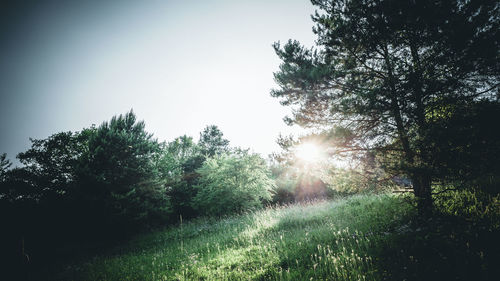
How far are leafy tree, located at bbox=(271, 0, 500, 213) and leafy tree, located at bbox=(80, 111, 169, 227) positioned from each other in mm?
12670

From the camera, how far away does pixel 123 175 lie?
42.7ft

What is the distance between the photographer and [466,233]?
3680 millimetres

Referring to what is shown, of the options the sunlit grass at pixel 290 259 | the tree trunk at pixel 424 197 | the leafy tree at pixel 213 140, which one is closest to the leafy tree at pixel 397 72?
the tree trunk at pixel 424 197

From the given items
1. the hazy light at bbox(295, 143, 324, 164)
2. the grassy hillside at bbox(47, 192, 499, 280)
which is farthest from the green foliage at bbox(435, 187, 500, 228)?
the hazy light at bbox(295, 143, 324, 164)

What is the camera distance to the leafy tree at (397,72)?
4.91m

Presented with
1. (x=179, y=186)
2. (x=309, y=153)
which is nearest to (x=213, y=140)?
(x=179, y=186)

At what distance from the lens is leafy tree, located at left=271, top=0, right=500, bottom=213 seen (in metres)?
4.91

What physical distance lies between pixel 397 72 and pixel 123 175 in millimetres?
16775

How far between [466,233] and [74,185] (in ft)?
60.1

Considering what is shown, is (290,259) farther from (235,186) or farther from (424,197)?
(235,186)

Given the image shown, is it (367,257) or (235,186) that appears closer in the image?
(367,257)

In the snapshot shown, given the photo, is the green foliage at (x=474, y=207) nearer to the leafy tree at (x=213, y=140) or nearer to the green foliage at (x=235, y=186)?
the green foliage at (x=235, y=186)

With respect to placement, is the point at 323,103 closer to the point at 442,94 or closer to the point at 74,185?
the point at 442,94

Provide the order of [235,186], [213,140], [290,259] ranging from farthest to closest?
[213,140] → [235,186] → [290,259]
